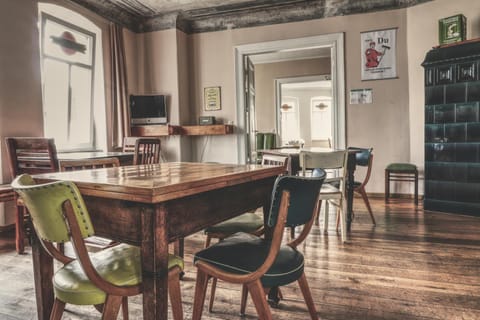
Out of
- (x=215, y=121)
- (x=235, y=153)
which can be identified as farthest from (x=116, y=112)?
(x=235, y=153)

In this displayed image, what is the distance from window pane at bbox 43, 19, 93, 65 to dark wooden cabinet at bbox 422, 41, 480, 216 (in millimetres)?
4669

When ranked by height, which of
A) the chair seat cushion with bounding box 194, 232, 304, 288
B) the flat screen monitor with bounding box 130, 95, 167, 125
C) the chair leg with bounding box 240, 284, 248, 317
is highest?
the flat screen monitor with bounding box 130, 95, 167, 125

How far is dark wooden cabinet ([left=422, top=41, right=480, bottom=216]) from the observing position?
3.91 metres

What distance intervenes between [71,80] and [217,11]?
2.56 metres

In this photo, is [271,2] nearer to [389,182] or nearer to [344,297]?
[389,182]

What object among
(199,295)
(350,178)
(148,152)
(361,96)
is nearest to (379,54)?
(361,96)

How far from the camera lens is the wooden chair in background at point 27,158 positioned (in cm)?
278

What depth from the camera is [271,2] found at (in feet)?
17.7

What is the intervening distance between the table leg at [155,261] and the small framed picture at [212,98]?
506cm

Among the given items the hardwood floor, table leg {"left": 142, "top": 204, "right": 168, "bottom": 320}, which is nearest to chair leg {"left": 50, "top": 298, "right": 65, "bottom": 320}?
table leg {"left": 142, "top": 204, "right": 168, "bottom": 320}

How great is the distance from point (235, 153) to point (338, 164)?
121 inches

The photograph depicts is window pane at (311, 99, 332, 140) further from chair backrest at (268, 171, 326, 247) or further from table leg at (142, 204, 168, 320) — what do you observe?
table leg at (142, 204, 168, 320)

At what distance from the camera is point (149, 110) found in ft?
18.9

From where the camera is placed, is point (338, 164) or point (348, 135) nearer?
point (338, 164)
